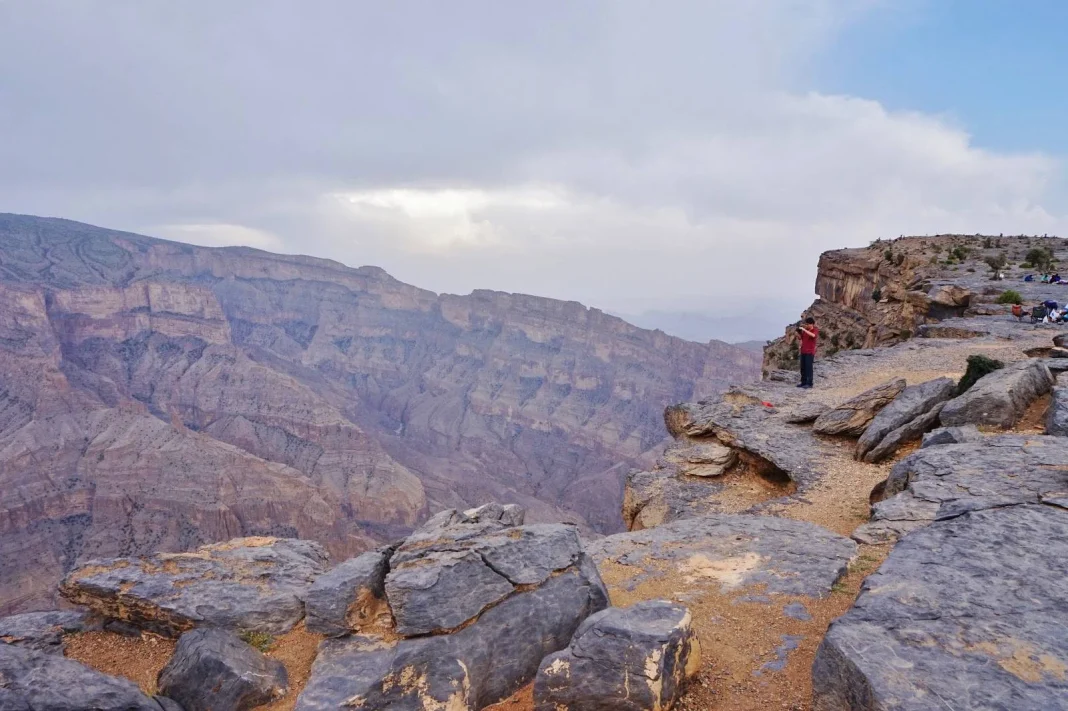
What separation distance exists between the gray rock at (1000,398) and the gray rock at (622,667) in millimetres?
8143

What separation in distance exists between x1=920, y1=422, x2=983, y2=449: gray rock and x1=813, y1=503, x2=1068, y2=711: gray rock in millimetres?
4124

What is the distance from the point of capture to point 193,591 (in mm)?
6805

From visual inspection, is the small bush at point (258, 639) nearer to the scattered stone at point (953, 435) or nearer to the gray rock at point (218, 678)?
the gray rock at point (218, 678)

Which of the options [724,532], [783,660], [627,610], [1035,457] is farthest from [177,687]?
[1035,457]

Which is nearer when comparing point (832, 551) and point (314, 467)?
point (832, 551)

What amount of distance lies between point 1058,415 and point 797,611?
6.17 m

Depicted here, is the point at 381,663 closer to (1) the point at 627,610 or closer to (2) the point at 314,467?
(1) the point at 627,610

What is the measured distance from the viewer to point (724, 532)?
8977mm

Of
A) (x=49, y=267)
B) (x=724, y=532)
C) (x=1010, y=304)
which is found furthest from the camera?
(x=49, y=267)

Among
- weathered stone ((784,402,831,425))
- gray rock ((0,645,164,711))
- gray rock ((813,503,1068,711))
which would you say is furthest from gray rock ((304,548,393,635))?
weathered stone ((784,402,831,425))

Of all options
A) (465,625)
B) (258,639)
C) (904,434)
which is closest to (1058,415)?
(904,434)

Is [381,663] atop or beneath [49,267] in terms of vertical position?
beneath

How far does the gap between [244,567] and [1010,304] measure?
2711 cm

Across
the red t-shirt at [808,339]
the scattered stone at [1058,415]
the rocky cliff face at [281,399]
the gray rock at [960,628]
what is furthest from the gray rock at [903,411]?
the rocky cliff face at [281,399]
